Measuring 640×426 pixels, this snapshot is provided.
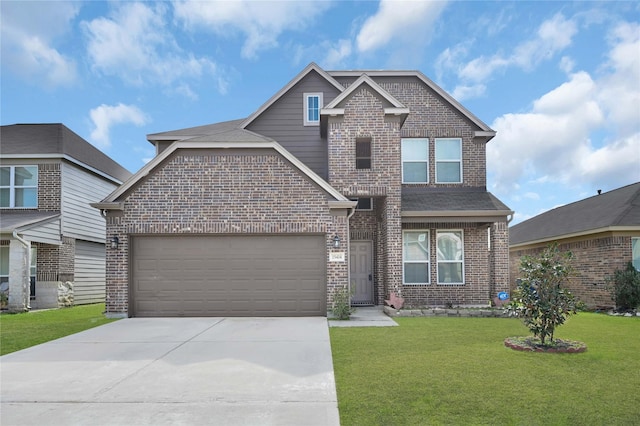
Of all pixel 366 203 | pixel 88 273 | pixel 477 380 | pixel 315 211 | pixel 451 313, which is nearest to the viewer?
pixel 477 380

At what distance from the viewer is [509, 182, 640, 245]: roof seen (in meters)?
15.6

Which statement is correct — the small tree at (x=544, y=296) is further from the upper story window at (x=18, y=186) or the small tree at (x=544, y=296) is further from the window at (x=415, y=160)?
the upper story window at (x=18, y=186)

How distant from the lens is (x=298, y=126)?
56.0 ft

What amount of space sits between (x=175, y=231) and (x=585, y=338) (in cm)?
1015

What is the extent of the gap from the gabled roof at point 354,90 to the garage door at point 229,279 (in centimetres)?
405

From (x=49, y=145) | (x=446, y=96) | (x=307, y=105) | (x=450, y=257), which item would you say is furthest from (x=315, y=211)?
(x=49, y=145)

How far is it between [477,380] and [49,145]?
57.1 feet

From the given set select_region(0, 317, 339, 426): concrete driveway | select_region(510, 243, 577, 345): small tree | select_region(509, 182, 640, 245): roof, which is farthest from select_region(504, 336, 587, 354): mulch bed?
select_region(509, 182, 640, 245): roof

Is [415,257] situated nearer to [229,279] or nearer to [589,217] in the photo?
[229,279]

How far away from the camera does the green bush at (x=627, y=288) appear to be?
47.7 ft

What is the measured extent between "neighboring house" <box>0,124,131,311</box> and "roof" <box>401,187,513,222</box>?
488 inches

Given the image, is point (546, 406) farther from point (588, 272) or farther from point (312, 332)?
point (588, 272)

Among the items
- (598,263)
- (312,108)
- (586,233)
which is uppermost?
(312,108)

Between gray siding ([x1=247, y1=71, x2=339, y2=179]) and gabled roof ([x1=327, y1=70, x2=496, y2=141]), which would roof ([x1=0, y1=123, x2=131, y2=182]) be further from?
gabled roof ([x1=327, y1=70, x2=496, y2=141])
